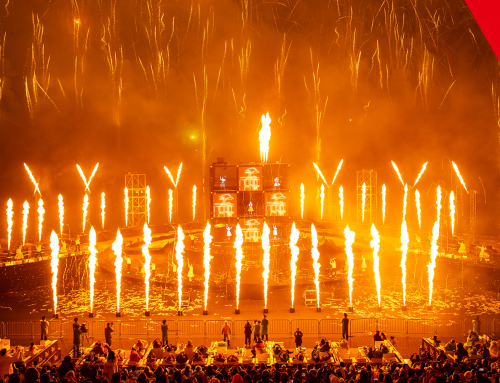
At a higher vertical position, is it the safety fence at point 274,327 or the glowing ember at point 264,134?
the glowing ember at point 264,134

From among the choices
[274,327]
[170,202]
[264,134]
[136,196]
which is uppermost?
[264,134]

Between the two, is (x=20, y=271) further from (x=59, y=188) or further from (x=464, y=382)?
(x=464, y=382)

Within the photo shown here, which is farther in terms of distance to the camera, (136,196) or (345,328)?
(136,196)

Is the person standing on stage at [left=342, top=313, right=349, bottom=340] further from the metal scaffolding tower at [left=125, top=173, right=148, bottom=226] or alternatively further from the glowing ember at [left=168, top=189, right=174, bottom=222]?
the glowing ember at [left=168, top=189, right=174, bottom=222]

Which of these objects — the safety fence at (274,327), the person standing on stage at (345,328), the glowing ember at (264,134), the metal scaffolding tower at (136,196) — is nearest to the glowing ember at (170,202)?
the metal scaffolding tower at (136,196)

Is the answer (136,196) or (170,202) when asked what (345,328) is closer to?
(136,196)

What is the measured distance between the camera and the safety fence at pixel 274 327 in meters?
19.5

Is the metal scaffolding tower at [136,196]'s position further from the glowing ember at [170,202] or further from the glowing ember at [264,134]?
the glowing ember at [264,134]

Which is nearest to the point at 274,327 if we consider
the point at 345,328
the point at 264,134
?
the point at 345,328

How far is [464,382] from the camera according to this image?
9.74m

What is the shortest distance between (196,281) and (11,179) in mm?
24200

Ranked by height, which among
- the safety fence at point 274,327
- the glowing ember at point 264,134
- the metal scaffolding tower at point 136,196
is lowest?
the safety fence at point 274,327

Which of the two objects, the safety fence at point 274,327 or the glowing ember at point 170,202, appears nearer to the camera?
the safety fence at point 274,327

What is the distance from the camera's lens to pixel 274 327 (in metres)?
20.6
